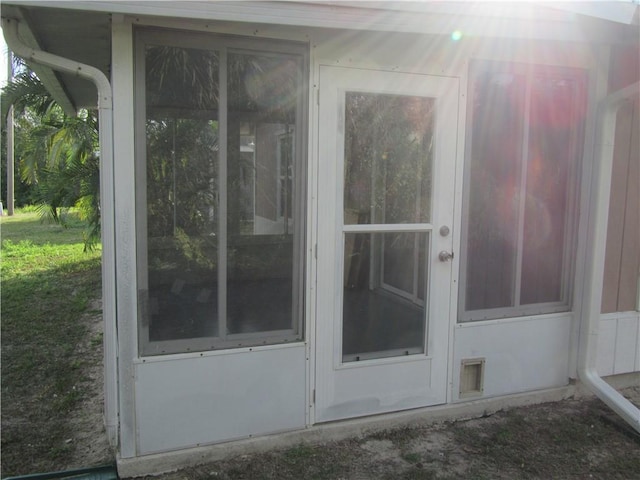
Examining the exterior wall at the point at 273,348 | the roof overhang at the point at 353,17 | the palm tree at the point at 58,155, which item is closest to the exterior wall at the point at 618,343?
the exterior wall at the point at 273,348

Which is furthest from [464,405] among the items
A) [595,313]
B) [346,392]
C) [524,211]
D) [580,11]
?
[580,11]

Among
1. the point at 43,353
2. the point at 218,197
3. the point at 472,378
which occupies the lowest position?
the point at 43,353

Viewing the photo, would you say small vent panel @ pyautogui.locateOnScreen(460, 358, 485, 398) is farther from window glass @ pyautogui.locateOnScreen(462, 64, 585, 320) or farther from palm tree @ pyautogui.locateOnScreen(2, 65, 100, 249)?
palm tree @ pyautogui.locateOnScreen(2, 65, 100, 249)

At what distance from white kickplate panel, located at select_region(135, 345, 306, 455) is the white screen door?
18 cm

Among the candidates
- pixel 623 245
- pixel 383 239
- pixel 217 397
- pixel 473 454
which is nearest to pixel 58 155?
pixel 217 397

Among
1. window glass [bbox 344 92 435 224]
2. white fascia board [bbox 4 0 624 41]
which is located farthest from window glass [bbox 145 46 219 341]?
window glass [bbox 344 92 435 224]

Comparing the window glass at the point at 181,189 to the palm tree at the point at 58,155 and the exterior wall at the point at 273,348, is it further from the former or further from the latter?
the palm tree at the point at 58,155

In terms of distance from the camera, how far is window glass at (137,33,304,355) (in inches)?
91.0

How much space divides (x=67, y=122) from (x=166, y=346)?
486 cm

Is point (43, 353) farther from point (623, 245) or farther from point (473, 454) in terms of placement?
point (623, 245)

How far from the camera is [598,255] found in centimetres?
312

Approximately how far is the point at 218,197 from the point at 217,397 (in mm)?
980

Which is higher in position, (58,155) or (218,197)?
(58,155)

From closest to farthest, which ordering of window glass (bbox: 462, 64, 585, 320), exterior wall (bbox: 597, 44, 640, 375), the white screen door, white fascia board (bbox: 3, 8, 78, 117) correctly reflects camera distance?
white fascia board (bbox: 3, 8, 78, 117) → the white screen door → window glass (bbox: 462, 64, 585, 320) → exterior wall (bbox: 597, 44, 640, 375)
